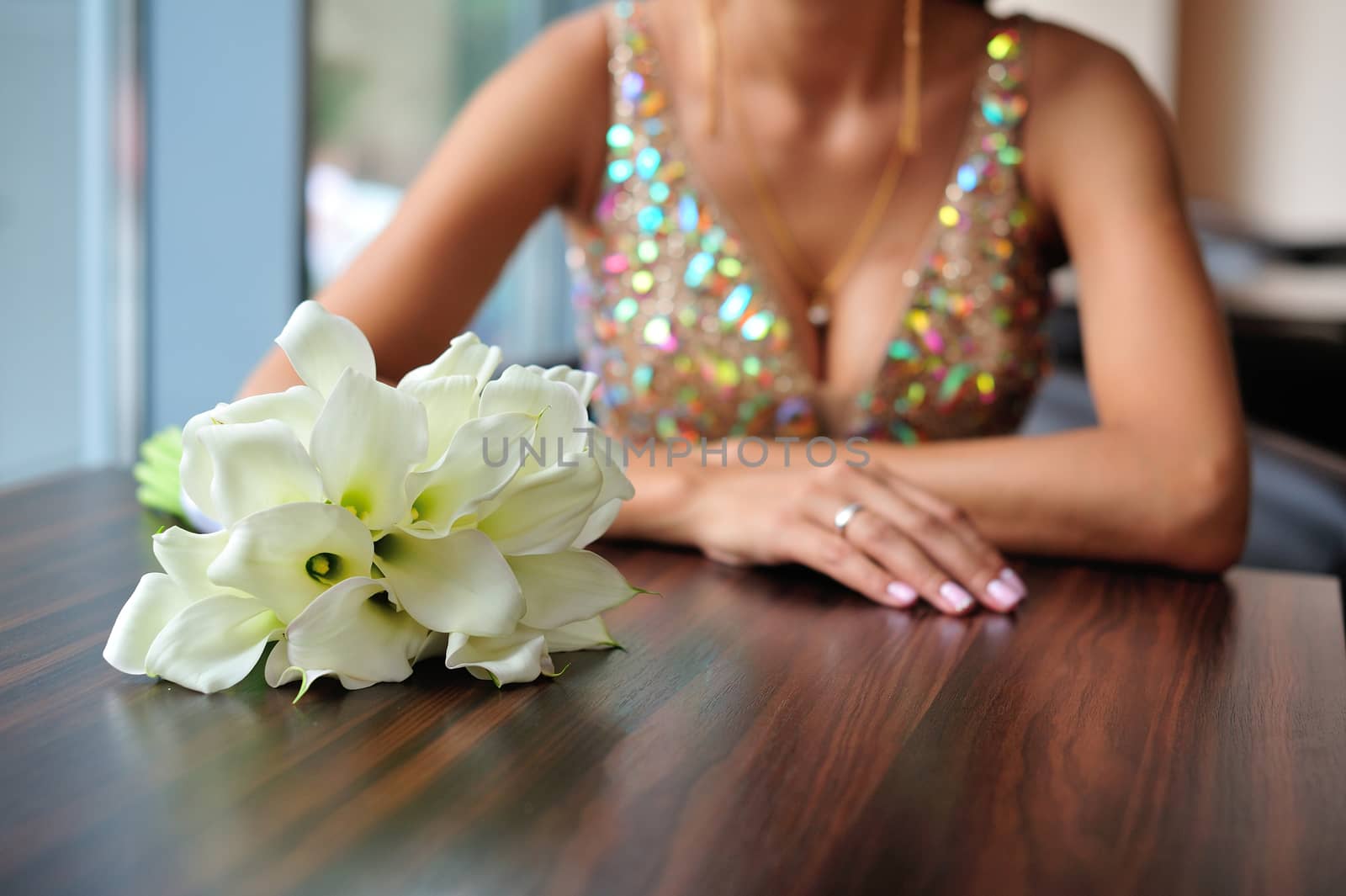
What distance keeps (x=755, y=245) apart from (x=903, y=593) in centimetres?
63

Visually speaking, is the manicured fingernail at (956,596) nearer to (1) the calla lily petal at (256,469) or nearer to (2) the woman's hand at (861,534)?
(2) the woman's hand at (861,534)

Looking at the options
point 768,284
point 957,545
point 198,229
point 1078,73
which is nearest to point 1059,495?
point 957,545

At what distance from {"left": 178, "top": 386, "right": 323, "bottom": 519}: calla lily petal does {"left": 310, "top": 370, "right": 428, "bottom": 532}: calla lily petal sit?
0.02 metres

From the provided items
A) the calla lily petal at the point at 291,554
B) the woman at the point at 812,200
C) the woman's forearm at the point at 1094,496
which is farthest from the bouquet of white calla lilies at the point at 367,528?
the woman at the point at 812,200

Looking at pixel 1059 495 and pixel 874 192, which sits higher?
pixel 874 192

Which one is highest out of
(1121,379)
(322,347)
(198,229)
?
(322,347)

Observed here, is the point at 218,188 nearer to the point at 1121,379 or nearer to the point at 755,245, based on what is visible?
the point at 755,245

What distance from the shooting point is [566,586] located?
55 cm

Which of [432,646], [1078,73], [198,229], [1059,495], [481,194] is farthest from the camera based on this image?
[198,229]

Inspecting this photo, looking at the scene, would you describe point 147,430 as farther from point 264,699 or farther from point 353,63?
point 264,699

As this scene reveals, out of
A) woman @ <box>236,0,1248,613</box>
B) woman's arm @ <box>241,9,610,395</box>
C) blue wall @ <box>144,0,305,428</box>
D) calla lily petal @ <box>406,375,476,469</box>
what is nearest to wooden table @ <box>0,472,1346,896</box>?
calla lily petal @ <box>406,375,476,469</box>

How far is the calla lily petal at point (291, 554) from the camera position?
469mm

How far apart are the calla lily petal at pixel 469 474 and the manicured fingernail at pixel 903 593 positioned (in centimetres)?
33

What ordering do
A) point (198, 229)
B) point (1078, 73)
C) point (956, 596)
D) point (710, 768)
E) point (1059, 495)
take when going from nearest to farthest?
point (710, 768) < point (956, 596) < point (1059, 495) < point (1078, 73) < point (198, 229)
